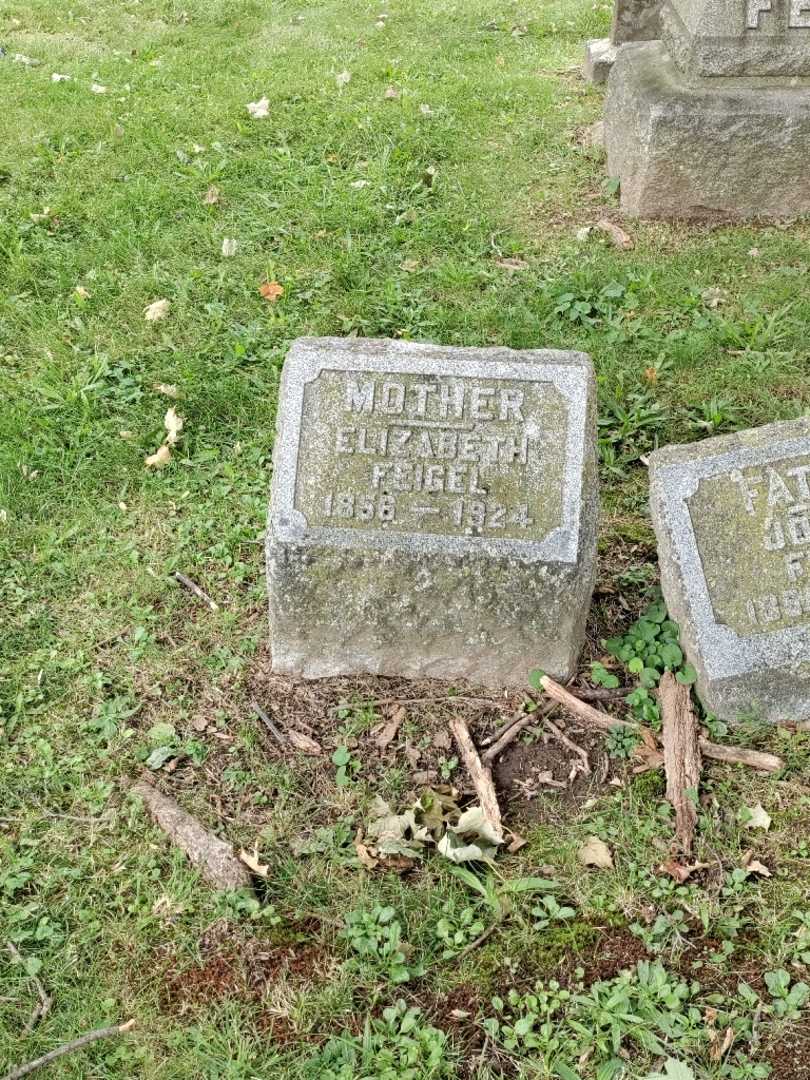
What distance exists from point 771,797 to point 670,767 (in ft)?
0.92

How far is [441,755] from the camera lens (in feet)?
9.93

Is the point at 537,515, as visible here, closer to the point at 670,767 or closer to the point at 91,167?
the point at 670,767

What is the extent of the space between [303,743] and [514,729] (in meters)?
0.63

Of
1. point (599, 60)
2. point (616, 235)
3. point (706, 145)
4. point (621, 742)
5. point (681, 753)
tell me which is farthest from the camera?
point (599, 60)

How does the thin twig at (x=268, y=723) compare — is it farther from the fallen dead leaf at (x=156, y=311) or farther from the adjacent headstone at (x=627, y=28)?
the adjacent headstone at (x=627, y=28)

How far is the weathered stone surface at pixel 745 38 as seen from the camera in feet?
15.7

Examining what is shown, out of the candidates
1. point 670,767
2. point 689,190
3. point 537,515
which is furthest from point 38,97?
point 670,767

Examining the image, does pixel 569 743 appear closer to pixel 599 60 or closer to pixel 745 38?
pixel 745 38

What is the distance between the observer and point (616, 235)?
5.30m

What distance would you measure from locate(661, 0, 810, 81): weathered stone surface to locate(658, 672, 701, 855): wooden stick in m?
3.36

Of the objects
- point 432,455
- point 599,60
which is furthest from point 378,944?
point 599,60

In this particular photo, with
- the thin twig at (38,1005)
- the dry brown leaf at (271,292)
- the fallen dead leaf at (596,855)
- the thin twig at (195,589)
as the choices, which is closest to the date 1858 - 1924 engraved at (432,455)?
the thin twig at (195,589)

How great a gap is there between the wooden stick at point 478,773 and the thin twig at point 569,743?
24cm

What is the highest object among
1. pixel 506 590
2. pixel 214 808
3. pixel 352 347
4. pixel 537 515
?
pixel 352 347
